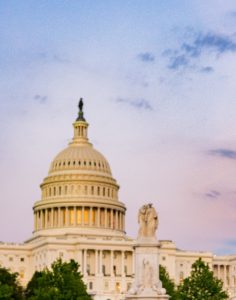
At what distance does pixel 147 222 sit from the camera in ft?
243

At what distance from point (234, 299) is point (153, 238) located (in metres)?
99.2

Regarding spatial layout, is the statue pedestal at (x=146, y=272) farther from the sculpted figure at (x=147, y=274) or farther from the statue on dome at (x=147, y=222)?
the statue on dome at (x=147, y=222)

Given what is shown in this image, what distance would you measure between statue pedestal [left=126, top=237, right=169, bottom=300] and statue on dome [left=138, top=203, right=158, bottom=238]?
99 centimetres

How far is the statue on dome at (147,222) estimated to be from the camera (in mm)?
73500

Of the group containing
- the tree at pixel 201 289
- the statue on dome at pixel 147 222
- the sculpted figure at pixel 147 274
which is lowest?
the sculpted figure at pixel 147 274

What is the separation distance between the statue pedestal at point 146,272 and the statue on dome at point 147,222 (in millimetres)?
995

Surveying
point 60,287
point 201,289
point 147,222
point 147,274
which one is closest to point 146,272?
point 147,274

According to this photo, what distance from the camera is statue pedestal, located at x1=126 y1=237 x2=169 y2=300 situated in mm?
71375

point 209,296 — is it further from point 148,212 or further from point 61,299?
point 148,212

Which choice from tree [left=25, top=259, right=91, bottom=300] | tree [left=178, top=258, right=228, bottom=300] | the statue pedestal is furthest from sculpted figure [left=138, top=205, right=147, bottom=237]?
tree [left=178, top=258, right=228, bottom=300]

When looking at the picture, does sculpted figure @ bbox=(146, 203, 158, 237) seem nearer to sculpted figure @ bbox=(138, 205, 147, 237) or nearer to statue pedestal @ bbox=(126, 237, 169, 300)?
sculpted figure @ bbox=(138, 205, 147, 237)

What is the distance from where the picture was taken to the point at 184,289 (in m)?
130

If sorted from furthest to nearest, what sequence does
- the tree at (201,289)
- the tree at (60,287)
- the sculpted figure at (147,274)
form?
the tree at (201,289)
the tree at (60,287)
the sculpted figure at (147,274)

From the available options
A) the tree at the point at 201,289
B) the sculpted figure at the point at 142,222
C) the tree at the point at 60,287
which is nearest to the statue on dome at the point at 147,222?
the sculpted figure at the point at 142,222
